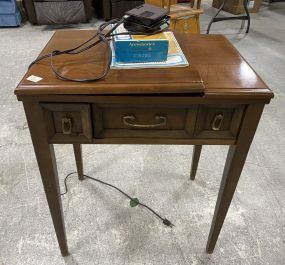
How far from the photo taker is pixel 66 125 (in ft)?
2.21

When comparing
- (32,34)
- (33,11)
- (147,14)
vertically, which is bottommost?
(32,34)

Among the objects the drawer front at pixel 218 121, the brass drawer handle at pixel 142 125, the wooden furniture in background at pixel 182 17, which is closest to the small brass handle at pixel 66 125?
the brass drawer handle at pixel 142 125

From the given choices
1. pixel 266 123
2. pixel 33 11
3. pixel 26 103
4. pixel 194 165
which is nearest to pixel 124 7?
pixel 33 11

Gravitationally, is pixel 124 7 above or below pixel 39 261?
above

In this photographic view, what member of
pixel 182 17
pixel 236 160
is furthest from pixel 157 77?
pixel 182 17

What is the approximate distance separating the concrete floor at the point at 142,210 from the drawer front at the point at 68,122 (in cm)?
54

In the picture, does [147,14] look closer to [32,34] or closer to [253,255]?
[253,255]

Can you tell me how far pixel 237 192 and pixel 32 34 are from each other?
116 inches

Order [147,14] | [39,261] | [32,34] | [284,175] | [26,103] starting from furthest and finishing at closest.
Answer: [32,34] < [284,175] < [39,261] < [147,14] < [26,103]

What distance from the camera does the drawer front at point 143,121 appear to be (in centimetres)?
66

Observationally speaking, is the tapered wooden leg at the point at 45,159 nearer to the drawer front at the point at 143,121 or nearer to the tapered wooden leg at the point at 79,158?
the drawer front at the point at 143,121

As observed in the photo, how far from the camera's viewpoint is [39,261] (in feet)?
3.22

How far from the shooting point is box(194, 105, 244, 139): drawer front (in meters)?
0.66

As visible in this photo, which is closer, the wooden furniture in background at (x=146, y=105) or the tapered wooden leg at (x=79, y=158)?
the wooden furniture in background at (x=146, y=105)
